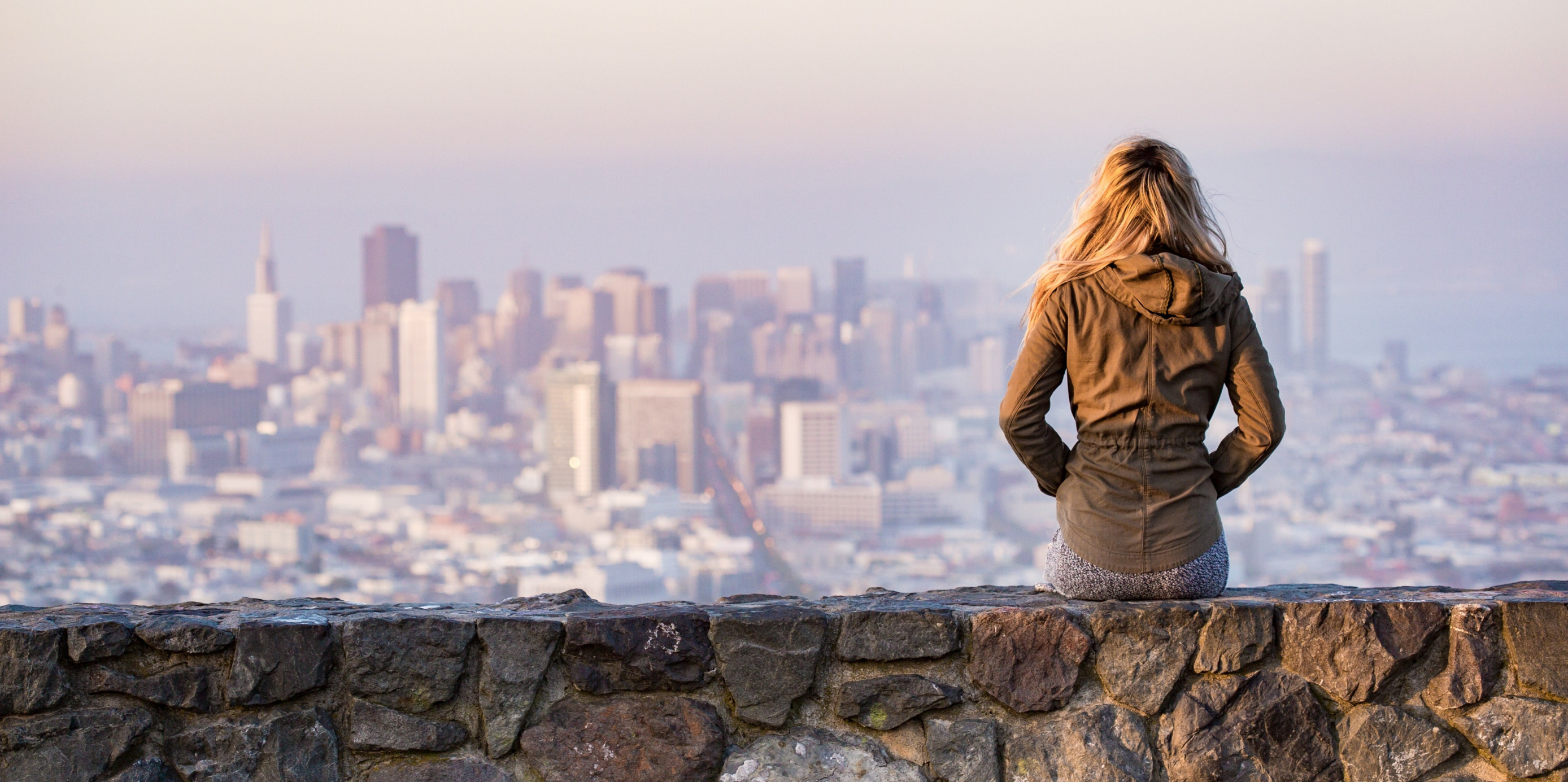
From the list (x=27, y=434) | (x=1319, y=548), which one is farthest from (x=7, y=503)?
(x=1319, y=548)

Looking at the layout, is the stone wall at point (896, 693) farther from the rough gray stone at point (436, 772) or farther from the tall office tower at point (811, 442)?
the tall office tower at point (811, 442)

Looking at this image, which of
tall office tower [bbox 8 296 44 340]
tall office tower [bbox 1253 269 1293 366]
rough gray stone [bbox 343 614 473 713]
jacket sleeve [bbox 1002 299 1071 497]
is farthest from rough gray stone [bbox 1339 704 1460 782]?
tall office tower [bbox 8 296 44 340]

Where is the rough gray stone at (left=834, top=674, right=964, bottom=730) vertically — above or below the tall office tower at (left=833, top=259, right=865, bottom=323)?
below

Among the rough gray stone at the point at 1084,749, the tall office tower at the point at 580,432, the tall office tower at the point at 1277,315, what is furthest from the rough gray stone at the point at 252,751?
the tall office tower at the point at 1277,315

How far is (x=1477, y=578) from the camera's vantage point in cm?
4941

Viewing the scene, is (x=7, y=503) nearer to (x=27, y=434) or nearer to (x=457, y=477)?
(x=27, y=434)

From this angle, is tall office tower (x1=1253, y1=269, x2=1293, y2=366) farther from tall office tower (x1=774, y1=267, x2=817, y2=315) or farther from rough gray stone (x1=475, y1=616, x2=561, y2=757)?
rough gray stone (x1=475, y1=616, x2=561, y2=757)

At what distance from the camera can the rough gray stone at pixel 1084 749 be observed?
1.78 metres

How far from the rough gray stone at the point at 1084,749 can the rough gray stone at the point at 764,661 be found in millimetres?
285

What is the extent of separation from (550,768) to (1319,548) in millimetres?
60159

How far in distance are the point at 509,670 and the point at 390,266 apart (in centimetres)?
11921

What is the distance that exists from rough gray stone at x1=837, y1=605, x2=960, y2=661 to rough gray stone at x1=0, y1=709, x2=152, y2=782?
0.89m

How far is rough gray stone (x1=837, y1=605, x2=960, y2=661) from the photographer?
5.88ft

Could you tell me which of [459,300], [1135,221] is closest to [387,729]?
[1135,221]
